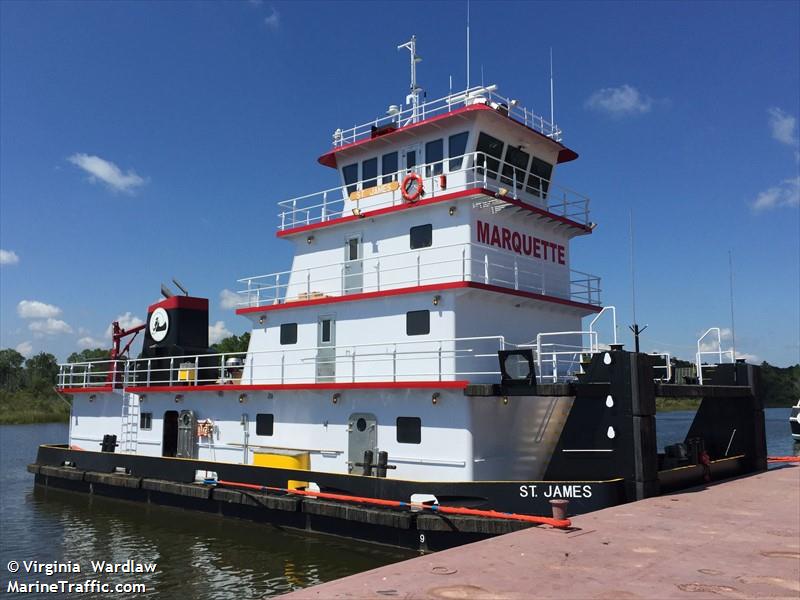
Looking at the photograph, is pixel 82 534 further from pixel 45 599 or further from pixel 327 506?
pixel 327 506

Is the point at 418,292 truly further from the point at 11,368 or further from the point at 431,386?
the point at 11,368

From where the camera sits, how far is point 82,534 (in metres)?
15.8

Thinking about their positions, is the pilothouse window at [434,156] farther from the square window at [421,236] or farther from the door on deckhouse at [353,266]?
the door on deckhouse at [353,266]

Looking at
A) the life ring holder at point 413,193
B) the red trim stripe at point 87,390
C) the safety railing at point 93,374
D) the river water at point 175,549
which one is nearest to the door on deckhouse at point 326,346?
the life ring holder at point 413,193

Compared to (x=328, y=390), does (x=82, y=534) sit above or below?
below

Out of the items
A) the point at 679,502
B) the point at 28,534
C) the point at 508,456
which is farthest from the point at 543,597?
the point at 28,534

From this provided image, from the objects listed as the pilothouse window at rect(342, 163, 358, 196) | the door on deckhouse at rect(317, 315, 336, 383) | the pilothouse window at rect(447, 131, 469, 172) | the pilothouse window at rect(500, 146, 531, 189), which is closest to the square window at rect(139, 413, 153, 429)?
the door on deckhouse at rect(317, 315, 336, 383)

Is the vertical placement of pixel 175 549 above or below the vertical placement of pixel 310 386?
below

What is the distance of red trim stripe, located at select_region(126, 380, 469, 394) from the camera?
1269 cm

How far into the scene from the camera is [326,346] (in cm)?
1600

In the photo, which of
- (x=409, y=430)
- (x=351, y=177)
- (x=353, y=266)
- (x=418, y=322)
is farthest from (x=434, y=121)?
(x=409, y=430)

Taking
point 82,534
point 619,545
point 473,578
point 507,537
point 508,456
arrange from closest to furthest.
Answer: point 473,578 < point 619,545 < point 507,537 < point 508,456 < point 82,534

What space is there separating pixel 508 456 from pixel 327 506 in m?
3.87

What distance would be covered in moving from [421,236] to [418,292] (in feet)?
6.18
